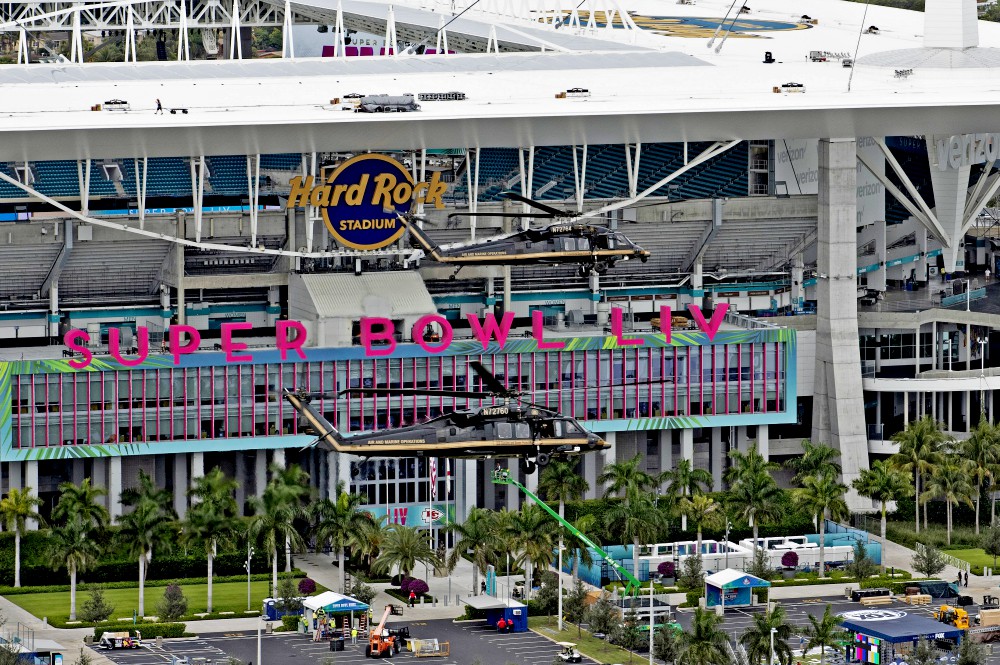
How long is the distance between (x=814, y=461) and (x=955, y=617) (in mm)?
28796

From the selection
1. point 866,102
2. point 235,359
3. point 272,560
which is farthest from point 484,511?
point 866,102

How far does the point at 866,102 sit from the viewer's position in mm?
194750

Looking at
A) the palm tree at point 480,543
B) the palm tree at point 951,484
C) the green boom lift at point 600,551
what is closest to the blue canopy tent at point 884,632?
the green boom lift at point 600,551

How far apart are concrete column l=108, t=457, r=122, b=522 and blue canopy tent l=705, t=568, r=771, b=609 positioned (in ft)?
141

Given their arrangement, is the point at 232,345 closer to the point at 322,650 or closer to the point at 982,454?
the point at 322,650

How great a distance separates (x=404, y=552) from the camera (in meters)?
171

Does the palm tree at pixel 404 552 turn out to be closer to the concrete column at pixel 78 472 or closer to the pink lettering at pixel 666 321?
the concrete column at pixel 78 472

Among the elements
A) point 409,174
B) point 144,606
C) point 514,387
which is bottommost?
point 144,606

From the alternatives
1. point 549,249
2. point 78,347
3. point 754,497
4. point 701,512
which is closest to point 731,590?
point 754,497

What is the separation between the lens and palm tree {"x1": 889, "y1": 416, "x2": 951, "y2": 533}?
191 meters

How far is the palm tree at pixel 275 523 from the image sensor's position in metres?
169

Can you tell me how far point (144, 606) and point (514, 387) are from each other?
38.1 m

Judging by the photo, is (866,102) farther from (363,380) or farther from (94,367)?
(94,367)

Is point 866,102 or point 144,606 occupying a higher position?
point 866,102
